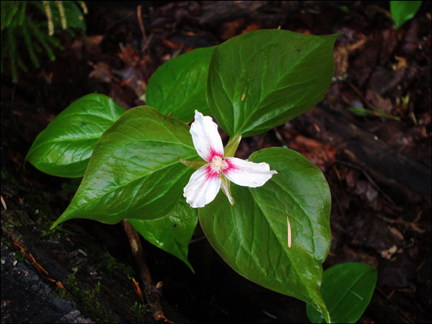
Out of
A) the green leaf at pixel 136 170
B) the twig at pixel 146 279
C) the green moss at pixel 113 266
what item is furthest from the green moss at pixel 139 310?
the green leaf at pixel 136 170

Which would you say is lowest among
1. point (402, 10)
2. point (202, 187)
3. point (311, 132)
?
point (311, 132)

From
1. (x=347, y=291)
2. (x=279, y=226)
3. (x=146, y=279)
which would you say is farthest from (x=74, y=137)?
(x=347, y=291)

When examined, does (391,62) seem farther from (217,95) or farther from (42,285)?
(42,285)

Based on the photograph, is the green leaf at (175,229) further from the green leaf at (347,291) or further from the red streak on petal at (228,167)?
the green leaf at (347,291)

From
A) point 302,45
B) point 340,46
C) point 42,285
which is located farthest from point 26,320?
point 340,46

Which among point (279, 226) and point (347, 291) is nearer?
point (279, 226)

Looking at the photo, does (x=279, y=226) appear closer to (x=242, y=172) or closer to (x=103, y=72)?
(x=242, y=172)
